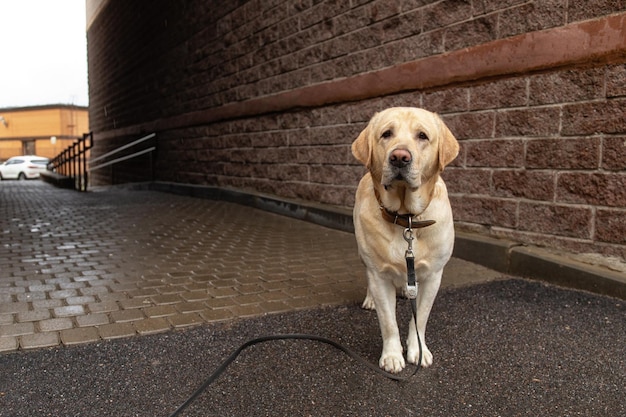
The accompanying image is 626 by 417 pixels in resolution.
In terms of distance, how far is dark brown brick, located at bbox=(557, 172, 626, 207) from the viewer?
4.10m

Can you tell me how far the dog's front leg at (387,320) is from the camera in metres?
2.82

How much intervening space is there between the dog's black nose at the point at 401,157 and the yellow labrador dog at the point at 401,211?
3cm

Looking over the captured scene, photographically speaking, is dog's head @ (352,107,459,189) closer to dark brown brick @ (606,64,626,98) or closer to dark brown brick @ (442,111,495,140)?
dark brown brick @ (606,64,626,98)

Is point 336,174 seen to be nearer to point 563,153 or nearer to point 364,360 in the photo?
point 563,153

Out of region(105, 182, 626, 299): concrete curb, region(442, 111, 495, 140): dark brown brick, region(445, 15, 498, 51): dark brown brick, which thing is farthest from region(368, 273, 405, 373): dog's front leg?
region(445, 15, 498, 51): dark brown brick

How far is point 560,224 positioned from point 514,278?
0.62m

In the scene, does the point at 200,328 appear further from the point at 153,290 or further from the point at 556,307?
the point at 556,307

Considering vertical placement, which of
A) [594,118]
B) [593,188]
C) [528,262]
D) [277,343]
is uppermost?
[594,118]

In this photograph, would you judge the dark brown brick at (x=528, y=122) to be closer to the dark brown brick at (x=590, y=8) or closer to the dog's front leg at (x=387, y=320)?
the dark brown brick at (x=590, y=8)

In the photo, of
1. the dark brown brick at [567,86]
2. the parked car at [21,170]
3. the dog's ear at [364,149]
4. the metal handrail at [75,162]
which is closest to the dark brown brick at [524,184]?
the dark brown brick at [567,86]

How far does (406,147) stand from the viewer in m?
2.50

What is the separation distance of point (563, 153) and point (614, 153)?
439 millimetres

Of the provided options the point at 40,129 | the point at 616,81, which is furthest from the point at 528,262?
the point at 40,129

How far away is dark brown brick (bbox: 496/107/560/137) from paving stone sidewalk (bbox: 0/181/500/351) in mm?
1347
